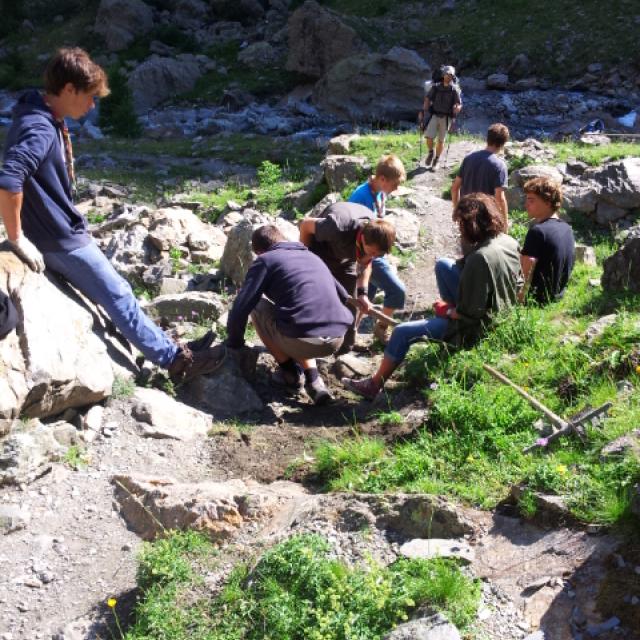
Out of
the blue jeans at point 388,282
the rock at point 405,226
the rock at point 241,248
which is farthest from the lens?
the rock at point 405,226

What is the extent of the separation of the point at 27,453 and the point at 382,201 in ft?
14.3

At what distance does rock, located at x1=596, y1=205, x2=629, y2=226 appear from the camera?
36.1 ft

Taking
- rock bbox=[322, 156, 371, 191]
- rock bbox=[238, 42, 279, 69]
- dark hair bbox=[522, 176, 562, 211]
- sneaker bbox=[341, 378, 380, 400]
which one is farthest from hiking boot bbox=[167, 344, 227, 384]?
rock bbox=[238, 42, 279, 69]

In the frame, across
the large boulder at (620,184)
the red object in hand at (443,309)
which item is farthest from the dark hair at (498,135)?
the red object in hand at (443,309)

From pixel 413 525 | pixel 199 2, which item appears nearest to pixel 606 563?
pixel 413 525

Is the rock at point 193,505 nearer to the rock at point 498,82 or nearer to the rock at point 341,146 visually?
the rock at point 341,146

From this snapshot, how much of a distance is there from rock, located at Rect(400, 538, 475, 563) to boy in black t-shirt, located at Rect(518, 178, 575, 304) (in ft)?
11.2

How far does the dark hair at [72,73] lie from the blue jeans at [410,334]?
290cm

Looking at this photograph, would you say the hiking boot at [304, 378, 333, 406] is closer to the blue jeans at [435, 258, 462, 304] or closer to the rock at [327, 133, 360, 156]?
the blue jeans at [435, 258, 462, 304]

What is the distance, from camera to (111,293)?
20.3ft

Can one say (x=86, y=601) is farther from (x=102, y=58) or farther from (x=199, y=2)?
(x=199, y=2)

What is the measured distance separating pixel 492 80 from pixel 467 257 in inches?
961

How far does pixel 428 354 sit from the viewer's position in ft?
22.6

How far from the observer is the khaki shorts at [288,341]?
6715 mm
